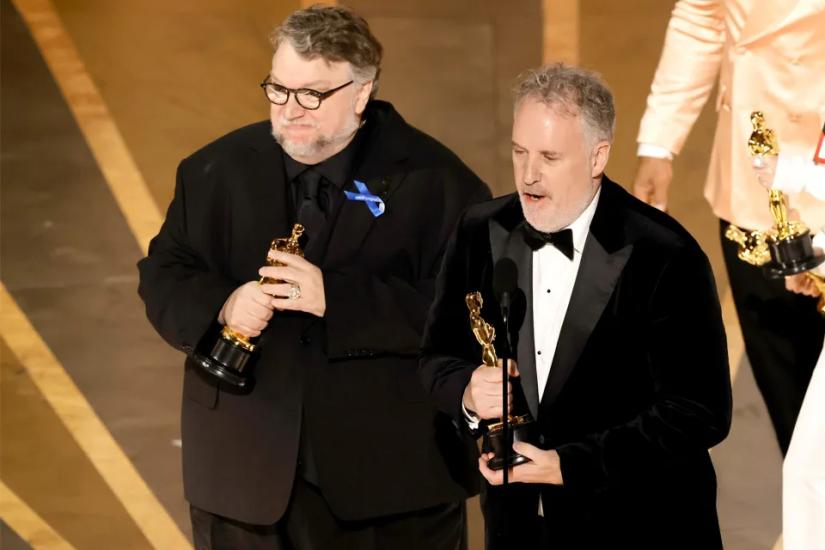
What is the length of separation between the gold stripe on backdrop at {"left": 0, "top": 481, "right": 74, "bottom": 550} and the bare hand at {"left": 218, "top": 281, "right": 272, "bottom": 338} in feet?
5.81

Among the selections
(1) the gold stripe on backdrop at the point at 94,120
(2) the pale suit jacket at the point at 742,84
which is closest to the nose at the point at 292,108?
(2) the pale suit jacket at the point at 742,84

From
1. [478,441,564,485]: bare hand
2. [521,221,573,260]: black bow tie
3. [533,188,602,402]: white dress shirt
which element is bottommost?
[478,441,564,485]: bare hand

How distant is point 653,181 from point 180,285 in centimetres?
158

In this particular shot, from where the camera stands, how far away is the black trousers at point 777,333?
15.2 ft

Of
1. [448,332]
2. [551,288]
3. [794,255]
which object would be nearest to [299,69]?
[448,332]

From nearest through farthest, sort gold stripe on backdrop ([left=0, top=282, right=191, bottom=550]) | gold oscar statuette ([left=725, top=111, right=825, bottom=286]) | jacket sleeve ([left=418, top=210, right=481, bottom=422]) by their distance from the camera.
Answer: jacket sleeve ([left=418, top=210, right=481, bottom=422]) < gold oscar statuette ([left=725, top=111, right=825, bottom=286]) < gold stripe on backdrop ([left=0, top=282, right=191, bottom=550])

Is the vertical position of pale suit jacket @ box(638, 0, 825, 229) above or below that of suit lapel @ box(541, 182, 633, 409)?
above

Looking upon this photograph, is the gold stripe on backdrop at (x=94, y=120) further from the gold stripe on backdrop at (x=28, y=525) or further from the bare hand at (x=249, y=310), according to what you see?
the bare hand at (x=249, y=310)

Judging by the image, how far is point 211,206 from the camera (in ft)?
13.3

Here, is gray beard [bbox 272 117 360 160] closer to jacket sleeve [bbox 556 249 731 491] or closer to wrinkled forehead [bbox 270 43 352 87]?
wrinkled forehead [bbox 270 43 352 87]

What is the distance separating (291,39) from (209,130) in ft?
7.12

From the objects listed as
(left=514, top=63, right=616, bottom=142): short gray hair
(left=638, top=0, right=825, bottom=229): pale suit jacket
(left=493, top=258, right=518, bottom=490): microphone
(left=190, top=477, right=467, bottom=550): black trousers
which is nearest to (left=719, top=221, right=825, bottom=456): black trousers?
(left=638, top=0, right=825, bottom=229): pale suit jacket

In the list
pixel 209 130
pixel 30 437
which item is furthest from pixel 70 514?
pixel 209 130

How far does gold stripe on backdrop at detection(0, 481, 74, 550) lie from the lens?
Result: 529cm
